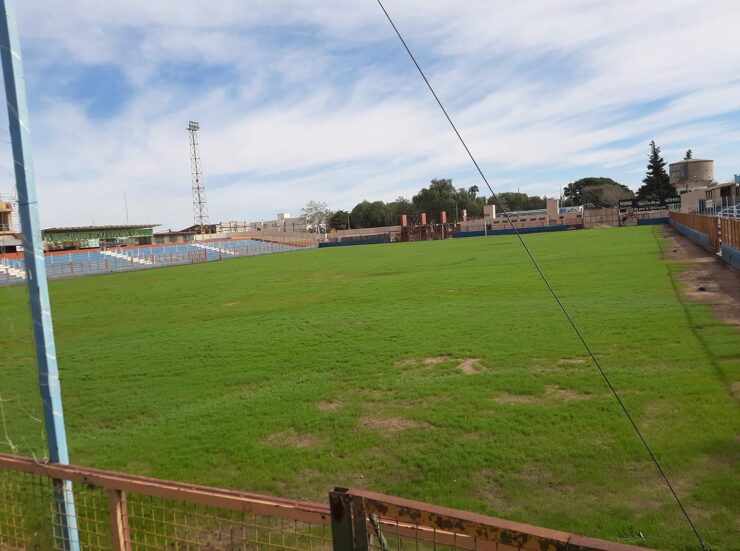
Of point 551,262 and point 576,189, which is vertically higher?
point 576,189

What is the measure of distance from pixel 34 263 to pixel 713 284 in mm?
17549

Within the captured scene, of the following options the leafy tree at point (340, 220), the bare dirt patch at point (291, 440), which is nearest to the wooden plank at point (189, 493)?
the bare dirt patch at point (291, 440)

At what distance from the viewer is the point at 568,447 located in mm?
5805

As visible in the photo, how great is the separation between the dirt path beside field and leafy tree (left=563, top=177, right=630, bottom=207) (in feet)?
395

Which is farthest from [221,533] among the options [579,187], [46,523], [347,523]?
[579,187]

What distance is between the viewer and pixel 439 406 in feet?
24.3

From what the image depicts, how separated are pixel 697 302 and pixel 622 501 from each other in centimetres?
1046

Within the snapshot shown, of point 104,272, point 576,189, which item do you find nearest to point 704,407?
point 104,272

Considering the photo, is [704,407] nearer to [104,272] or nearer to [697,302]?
[697,302]

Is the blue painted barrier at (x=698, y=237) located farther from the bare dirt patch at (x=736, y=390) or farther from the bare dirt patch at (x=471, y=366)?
the bare dirt patch at (x=736, y=390)

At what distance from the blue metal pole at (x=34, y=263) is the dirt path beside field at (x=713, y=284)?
11.2 metres

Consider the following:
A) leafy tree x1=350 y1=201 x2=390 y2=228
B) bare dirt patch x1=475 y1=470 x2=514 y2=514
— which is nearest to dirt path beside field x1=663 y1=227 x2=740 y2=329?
bare dirt patch x1=475 y1=470 x2=514 y2=514

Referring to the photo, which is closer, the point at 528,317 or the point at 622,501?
the point at 622,501

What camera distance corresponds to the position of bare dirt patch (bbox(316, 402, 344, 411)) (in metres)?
7.64
